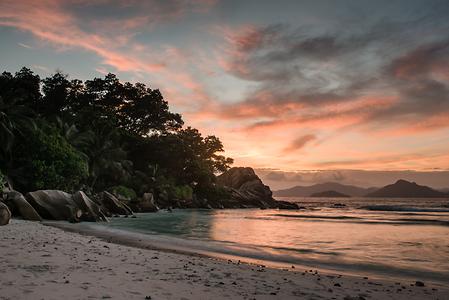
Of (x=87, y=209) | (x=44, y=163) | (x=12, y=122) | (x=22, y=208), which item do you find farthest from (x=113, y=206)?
(x=22, y=208)

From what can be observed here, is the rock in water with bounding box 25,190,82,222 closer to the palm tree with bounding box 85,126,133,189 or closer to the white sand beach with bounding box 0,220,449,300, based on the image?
the white sand beach with bounding box 0,220,449,300

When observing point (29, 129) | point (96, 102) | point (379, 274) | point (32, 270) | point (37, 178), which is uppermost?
point (96, 102)

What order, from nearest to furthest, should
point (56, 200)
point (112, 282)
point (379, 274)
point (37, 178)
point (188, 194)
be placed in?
point (112, 282) → point (379, 274) → point (56, 200) → point (37, 178) → point (188, 194)

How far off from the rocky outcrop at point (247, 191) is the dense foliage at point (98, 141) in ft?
21.7

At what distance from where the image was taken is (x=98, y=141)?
49.2 meters

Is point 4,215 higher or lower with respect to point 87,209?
higher

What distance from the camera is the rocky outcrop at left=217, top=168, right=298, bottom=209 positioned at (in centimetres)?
7606


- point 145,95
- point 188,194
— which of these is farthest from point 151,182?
point 145,95

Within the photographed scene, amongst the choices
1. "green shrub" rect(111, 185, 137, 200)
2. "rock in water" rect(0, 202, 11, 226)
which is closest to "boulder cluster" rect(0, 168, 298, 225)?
"rock in water" rect(0, 202, 11, 226)

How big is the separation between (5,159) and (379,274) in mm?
36110

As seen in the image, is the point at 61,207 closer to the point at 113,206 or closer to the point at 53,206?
the point at 53,206

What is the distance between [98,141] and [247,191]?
144 ft

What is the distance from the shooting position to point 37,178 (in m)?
33.9

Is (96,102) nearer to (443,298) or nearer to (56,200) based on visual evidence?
(56,200)
